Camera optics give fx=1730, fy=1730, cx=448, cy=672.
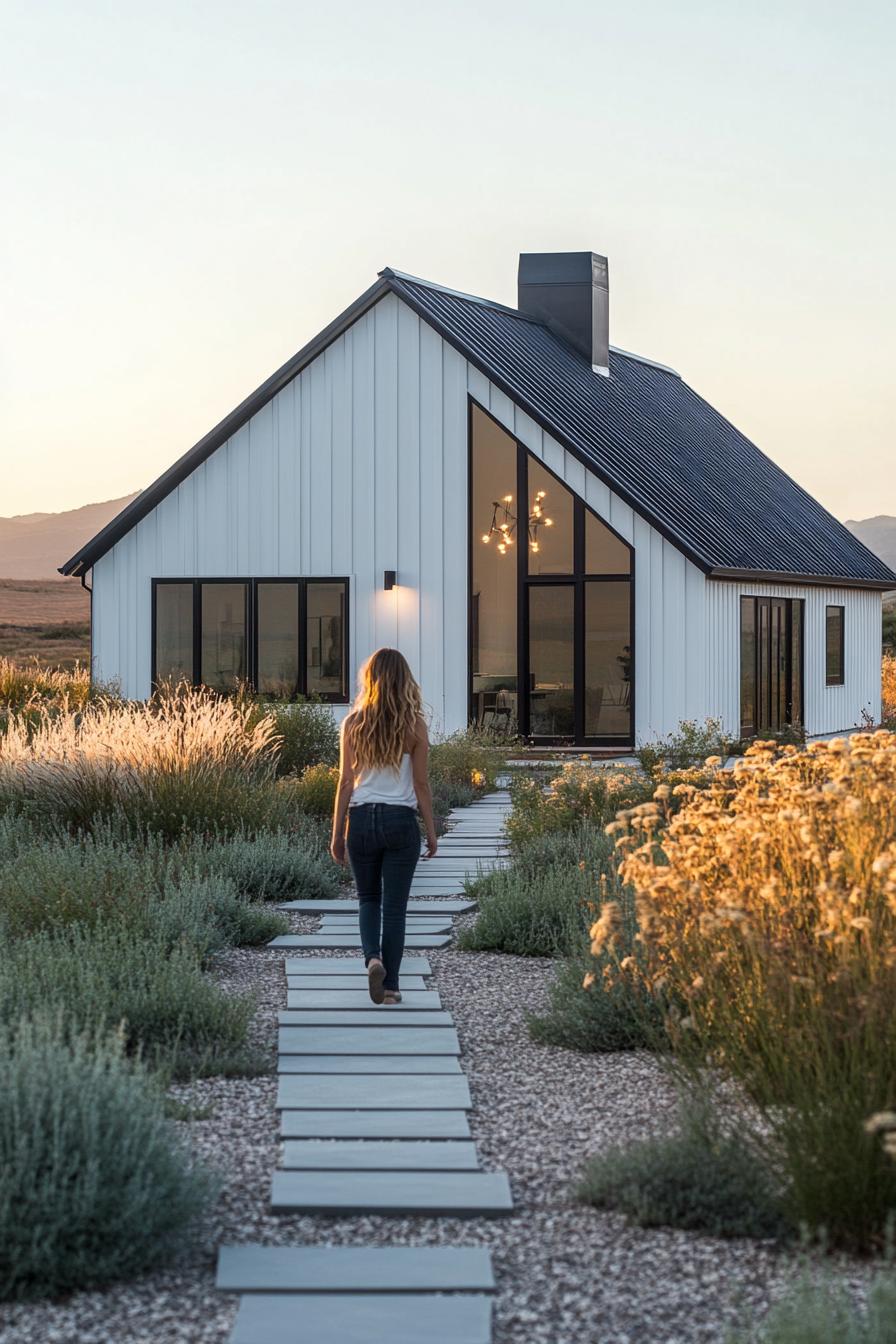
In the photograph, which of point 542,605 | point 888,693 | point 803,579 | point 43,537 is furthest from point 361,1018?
point 43,537

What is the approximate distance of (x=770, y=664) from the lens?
21984mm

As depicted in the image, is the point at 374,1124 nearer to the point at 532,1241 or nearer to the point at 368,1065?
the point at 368,1065

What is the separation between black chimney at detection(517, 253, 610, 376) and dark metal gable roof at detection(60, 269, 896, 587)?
0.98 ft

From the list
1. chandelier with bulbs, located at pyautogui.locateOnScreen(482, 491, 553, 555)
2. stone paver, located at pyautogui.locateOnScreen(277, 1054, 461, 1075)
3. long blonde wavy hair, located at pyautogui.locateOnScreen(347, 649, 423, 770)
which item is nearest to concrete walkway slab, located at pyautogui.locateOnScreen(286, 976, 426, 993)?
long blonde wavy hair, located at pyautogui.locateOnScreen(347, 649, 423, 770)

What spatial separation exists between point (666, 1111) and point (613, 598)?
47.2ft

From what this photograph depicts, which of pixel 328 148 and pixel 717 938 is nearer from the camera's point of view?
pixel 717 938

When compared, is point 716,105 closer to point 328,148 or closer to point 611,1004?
point 328,148

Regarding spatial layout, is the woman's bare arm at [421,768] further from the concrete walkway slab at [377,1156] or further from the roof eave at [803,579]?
the roof eave at [803,579]

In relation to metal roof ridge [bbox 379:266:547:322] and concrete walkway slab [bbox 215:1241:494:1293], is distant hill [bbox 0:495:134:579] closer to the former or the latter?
metal roof ridge [bbox 379:266:547:322]

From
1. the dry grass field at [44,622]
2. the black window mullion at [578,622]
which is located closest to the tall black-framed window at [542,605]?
the black window mullion at [578,622]

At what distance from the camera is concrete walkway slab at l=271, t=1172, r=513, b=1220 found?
4.65m

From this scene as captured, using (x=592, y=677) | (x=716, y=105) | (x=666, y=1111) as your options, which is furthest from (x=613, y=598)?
(x=666, y=1111)

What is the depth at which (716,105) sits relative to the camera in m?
18.6

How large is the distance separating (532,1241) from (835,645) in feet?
70.1
